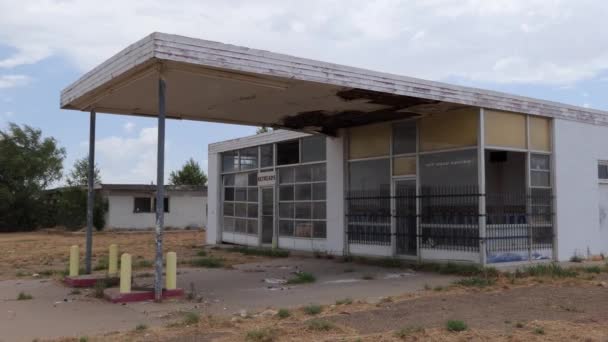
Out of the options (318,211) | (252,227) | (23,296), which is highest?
(318,211)

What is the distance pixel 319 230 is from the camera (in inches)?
734

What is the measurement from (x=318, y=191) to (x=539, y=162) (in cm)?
679

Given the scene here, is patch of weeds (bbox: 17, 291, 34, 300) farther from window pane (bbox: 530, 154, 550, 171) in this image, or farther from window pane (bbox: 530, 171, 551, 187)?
window pane (bbox: 530, 154, 550, 171)

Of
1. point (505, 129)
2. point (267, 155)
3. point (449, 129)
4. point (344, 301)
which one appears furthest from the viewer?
point (267, 155)

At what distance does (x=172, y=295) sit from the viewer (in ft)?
34.4

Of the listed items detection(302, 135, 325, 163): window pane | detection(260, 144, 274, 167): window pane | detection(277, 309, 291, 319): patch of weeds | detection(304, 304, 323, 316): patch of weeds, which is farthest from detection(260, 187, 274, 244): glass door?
detection(277, 309, 291, 319): patch of weeds

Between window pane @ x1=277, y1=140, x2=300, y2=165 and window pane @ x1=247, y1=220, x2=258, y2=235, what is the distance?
2669 millimetres

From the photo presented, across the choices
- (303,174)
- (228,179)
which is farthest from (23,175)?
(303,174)

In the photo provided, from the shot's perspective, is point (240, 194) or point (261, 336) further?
point (240, 194)

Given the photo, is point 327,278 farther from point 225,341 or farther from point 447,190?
point 225,341

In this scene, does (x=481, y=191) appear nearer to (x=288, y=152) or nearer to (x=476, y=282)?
(x=476, y=282)

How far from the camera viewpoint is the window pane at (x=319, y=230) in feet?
60.5

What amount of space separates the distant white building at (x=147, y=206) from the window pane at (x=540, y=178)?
89.7 ft

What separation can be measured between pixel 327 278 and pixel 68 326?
6.35 metres
